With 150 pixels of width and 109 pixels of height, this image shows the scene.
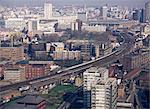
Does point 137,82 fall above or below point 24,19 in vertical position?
below

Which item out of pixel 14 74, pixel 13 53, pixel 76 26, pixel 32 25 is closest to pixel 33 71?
pixel 14 74

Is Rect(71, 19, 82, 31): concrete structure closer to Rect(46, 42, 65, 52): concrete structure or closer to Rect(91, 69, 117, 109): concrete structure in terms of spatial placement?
Rect(46, 42, 65, 52): concrete structure

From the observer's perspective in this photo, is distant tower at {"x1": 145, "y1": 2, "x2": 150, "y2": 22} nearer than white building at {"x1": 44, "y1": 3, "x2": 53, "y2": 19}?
Yes

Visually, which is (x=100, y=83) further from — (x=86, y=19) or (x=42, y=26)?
(x=86, y=19)

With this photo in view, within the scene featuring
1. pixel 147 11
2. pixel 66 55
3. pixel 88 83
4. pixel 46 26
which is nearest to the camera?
pixel 88 83

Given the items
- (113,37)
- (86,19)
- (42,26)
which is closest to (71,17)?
(86,19)

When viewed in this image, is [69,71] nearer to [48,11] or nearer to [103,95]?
[103,95]

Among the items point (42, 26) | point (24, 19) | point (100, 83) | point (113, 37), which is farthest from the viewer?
point (24, 19)

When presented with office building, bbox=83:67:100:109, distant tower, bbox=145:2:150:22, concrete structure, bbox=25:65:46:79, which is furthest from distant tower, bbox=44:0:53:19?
office building, bbox=83:67:100:109
